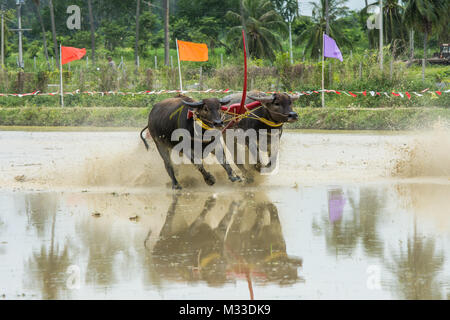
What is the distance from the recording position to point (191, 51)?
2477cm

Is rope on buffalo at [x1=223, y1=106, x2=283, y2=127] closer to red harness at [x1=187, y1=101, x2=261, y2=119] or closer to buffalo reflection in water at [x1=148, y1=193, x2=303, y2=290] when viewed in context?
red harness at [x1=187, y1=101, x2=261, y2=119]

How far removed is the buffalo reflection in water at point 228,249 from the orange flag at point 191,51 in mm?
15148

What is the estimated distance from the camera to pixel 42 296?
6.02m

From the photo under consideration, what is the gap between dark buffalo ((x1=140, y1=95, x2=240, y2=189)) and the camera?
10812mm

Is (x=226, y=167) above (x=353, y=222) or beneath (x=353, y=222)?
above

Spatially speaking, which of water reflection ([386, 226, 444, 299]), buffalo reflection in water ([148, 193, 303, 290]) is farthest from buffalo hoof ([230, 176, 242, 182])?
water reflection ([386, 226, 444, 299])

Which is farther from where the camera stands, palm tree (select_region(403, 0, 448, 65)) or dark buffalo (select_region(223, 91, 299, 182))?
palm tree (select_region(403, 0, 448, 65))

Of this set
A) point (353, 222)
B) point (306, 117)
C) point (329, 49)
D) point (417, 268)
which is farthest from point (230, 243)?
point (329, 49)

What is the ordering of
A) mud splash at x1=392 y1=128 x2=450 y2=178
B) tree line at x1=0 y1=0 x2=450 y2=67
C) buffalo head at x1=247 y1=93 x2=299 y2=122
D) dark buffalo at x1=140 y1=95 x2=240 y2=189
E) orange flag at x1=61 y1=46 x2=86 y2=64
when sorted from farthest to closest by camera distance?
tree line at x1=0 y1=0 x2=450 y2=67
orange flag at x1=61 y1=46 x2=86 y2=64
mud splash at x1=392 y1=128 x2=450 y2=178
buffalo head at x1=247 y1=93 x2=299 y2=122
dark buffalo at x1=140 y1=95 x2=240 y2=189

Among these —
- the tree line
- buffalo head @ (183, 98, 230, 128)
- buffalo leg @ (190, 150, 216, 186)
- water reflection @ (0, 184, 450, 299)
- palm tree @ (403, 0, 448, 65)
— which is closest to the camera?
water reflection @ (0, 184, 450, 299)

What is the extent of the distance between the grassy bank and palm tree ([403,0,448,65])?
1962 cm

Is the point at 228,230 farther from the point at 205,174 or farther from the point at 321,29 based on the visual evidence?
the point at 321,29

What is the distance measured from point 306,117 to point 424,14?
801 inches
